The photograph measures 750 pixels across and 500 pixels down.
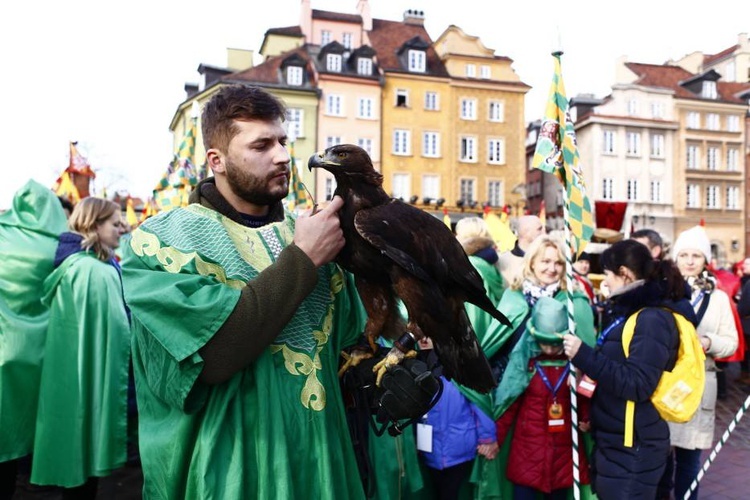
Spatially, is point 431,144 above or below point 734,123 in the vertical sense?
below

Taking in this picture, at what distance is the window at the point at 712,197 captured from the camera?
135 feet

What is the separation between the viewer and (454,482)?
4094 mm

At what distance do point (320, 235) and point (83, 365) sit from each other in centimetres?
372

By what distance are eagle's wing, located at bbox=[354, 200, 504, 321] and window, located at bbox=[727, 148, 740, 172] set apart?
1819 inches

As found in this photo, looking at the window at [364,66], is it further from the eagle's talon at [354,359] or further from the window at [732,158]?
the eagle's talon at [354,359]

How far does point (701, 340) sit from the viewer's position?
5.62 m

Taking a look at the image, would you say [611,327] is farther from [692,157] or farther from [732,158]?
[732,158]

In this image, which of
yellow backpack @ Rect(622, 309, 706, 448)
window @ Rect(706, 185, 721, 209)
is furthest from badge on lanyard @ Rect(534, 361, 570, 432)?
window @ Rect(706, 185, 721, 209)

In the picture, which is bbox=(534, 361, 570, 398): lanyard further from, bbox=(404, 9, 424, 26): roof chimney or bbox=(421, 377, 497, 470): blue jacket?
bbox=(404, 9, 424, 26): roof chimney

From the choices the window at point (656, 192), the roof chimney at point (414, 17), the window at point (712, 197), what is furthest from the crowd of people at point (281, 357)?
the window at point (712, 197)

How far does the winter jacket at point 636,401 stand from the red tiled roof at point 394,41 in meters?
33.7

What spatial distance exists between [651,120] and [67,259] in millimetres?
40520

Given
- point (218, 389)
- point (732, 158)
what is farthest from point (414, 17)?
point (218, 389)

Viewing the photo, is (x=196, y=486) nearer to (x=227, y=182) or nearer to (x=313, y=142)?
(x=227, y=182)
